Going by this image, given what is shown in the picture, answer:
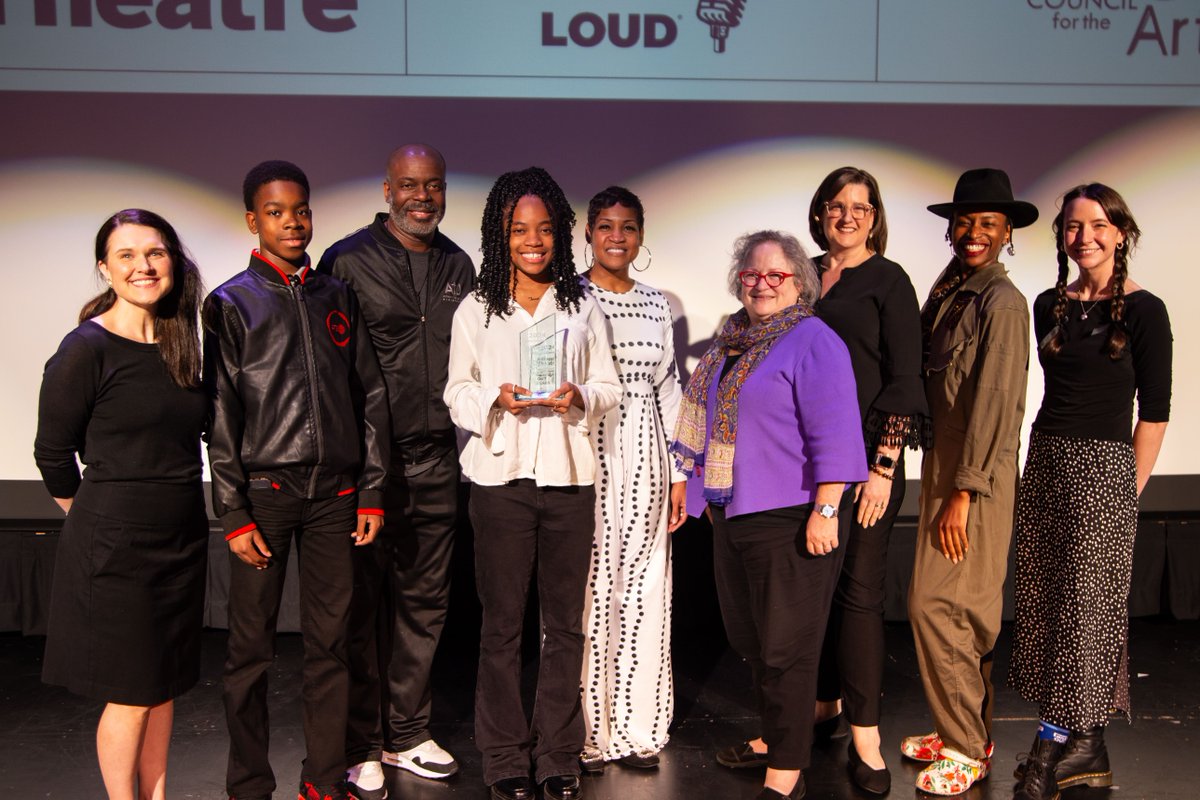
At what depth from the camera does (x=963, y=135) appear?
4.36 meters

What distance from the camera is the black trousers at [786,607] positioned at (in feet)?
8.43

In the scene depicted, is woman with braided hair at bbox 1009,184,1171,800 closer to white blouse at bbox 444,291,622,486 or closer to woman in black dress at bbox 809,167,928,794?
woman in black dress at bbox 809,167,928,794

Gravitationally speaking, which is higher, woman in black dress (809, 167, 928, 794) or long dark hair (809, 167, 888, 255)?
long dark hair (809, 167, 888, 255)

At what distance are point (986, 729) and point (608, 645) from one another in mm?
1220

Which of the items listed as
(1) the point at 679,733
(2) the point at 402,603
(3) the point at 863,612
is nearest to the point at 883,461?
(3) the point at 863,612

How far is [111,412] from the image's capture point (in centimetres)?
221

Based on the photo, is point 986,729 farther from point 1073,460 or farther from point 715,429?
point 715,429

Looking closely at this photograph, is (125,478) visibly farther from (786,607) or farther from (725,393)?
(786,607)

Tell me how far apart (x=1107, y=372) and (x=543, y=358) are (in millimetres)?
1646

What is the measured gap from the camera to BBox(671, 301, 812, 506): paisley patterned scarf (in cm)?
257

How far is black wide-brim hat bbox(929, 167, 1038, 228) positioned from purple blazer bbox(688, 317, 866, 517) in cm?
72

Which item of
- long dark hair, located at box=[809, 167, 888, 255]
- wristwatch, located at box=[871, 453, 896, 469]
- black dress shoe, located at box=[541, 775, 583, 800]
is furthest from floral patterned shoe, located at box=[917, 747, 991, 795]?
long dark hair, located at box=[809, 167, 888, 255]

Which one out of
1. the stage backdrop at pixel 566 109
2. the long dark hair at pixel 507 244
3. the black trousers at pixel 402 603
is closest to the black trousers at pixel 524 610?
the black trousers at pixel 402 603

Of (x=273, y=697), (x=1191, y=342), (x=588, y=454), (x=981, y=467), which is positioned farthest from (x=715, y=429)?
(x=1191, y=342)
